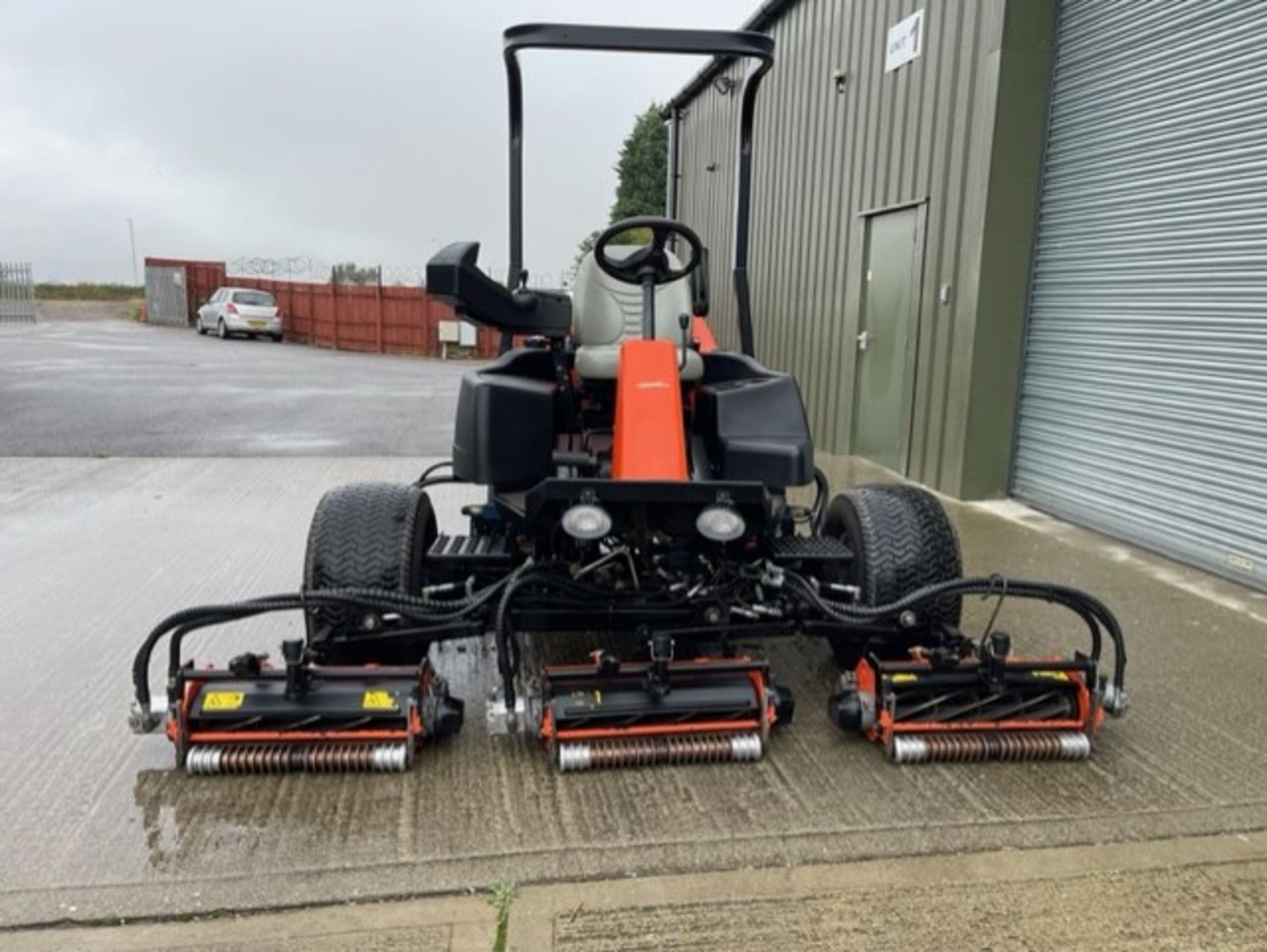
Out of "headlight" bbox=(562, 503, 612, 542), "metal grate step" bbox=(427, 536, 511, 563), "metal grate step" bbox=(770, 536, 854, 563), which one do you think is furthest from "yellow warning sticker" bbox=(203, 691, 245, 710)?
"metal grate step" bbox=(770, 536, 854, 563)

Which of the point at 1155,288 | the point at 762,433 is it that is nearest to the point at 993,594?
the point at 762,433

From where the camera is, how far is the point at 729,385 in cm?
325

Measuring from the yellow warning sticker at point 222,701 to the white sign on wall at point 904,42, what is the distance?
6.75m

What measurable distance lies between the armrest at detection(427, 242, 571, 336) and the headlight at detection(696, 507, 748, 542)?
3.32ft

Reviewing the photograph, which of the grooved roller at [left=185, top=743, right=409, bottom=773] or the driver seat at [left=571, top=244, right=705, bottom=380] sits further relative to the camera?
the driver seat at [left=571, top=244, right=705, bottom=380]

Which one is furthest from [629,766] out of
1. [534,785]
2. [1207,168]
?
[1207,168]

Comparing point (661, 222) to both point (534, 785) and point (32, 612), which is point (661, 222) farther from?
point (32, 612)

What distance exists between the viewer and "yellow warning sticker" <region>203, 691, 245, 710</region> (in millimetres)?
2680

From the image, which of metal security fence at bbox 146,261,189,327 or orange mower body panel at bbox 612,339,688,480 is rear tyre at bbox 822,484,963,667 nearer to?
orange mower body panel at bbox 612,339,688,480

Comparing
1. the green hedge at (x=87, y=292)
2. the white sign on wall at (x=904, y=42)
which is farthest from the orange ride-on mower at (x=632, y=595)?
the green hedge at (x=87, y=292)

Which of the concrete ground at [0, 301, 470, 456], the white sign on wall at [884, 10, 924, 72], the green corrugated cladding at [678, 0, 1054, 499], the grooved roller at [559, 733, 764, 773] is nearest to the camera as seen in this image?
the grooved roller at [559, 733, 764, 773]

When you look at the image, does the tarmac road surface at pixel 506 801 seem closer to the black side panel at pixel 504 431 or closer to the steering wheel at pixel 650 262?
the black side panel at pixel 504 431

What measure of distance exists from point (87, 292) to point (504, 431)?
181 ft

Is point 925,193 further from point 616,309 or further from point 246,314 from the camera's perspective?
point 246,314
